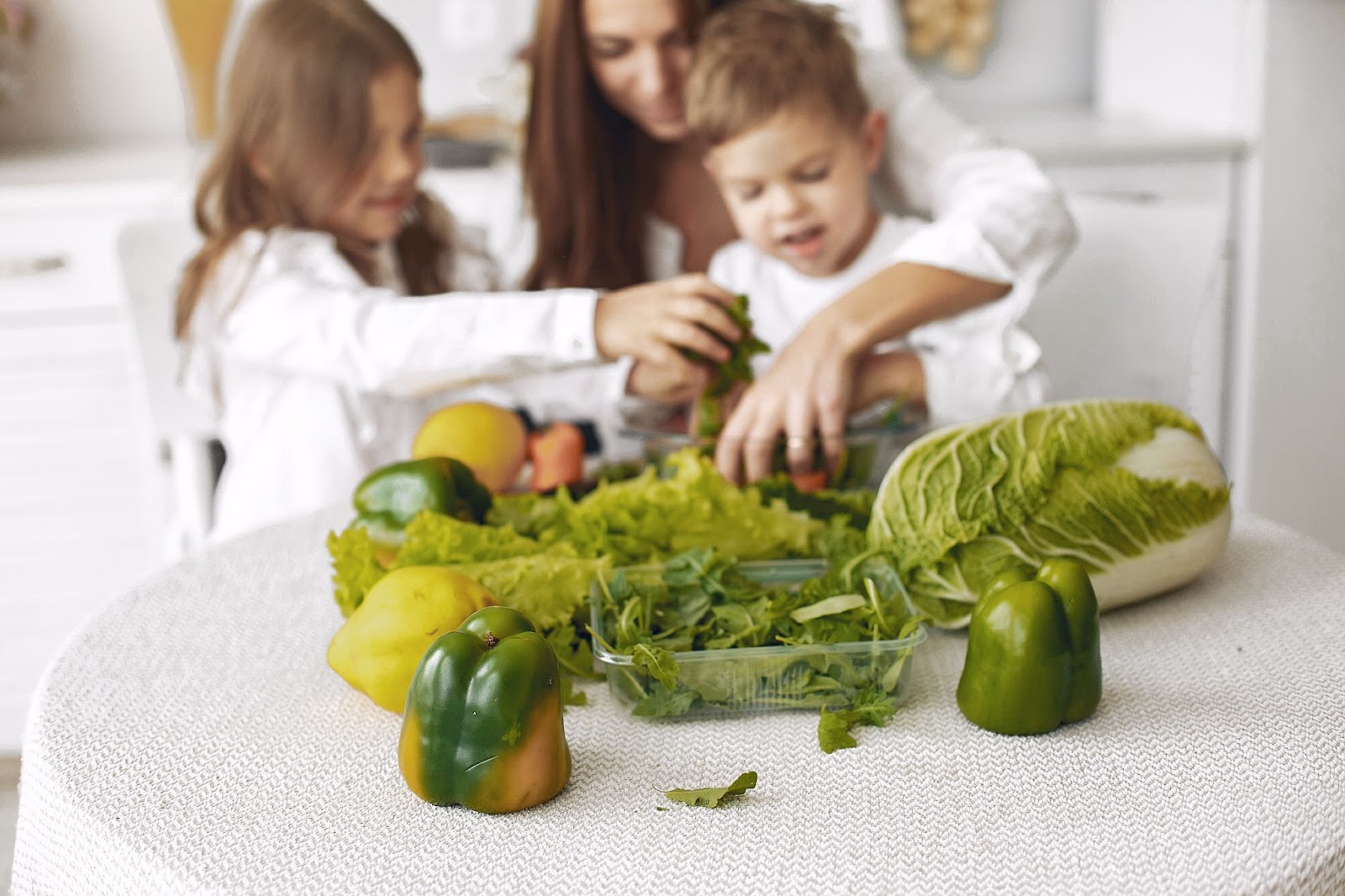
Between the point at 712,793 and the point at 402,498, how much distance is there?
0.42 metres

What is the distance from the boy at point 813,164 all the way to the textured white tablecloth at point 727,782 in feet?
1.91

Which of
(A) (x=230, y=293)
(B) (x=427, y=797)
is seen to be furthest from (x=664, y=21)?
(B) (x=427, y=797)

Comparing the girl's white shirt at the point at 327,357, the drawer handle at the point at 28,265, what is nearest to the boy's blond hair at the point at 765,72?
the girl's white shirt at the point at 327,357

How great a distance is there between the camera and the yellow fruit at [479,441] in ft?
4.13

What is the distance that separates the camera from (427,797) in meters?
0.71

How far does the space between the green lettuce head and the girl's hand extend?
391 mm

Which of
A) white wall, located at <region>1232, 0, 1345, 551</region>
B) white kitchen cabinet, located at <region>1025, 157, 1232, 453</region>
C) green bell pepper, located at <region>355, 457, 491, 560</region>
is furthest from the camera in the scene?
white wall, located at <region>1232, 0, 1345, 551</region>

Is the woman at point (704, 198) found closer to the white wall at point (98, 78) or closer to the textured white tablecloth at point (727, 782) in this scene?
the textured white tablecloth at point (727, 782)

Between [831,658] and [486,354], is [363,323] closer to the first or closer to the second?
[486,354]

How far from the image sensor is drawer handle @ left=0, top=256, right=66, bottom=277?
2287mm

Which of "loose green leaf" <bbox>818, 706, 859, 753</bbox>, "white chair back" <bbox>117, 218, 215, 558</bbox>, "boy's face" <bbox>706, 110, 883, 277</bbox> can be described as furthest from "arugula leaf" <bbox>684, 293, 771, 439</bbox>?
"white chair back" <bbox>117, 218, 215, 558</bbox>

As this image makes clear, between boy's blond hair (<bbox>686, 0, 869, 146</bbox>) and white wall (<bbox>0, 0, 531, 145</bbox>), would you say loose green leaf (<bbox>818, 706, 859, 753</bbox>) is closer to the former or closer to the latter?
boy's blond hair (<bbox>686, 0, 869, 146</bbox>)

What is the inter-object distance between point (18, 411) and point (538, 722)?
2018 mm

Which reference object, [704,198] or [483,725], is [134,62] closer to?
[704,198]
